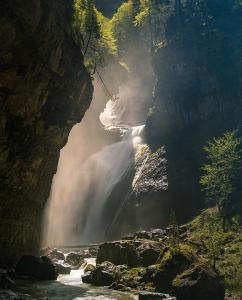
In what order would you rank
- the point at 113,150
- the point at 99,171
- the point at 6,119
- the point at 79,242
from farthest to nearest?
the point at 113,150 → the point at 99,171 → the point at 79,242 → the point at 6,119

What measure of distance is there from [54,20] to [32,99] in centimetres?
625

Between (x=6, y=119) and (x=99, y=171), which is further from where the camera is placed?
(x=99, y=171)

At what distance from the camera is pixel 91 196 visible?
63781 millimetres

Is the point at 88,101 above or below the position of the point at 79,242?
above

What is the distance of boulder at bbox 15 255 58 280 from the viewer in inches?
1097

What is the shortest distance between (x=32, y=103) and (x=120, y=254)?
13661 millimetres

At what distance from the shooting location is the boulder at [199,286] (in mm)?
20031

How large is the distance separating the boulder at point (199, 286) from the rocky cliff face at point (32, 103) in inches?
623

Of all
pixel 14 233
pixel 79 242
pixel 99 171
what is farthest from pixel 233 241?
pixel 99 171

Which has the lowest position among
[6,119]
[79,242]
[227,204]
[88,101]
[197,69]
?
[79,242]

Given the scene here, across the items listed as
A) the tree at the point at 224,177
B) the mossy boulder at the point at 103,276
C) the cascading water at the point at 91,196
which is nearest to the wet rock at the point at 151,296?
the mossy boulder at the point at 103,276

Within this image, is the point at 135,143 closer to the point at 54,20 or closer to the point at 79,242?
the point at 79,242

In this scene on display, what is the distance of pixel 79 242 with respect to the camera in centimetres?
5691

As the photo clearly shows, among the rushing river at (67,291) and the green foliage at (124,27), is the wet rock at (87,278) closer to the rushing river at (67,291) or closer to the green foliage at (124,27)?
the rushing river at (67,291)
